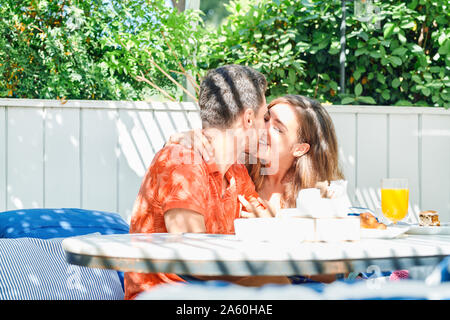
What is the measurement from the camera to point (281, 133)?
2.27 m

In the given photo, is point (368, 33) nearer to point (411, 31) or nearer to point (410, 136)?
point (411, 31)

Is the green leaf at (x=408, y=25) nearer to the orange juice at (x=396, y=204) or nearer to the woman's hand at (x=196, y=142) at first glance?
the orange juice at (x=396, y=204)

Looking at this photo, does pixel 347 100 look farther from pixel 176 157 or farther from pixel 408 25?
pixel 176 157

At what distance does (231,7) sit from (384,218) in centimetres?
204

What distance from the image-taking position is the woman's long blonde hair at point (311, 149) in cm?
229

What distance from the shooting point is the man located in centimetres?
137

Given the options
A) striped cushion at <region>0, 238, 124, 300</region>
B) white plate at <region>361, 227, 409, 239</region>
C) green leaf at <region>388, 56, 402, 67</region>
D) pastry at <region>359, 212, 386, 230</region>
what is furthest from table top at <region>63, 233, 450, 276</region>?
green leaf at <region>388, 56, 402, 67</region>

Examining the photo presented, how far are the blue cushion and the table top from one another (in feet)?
3.90

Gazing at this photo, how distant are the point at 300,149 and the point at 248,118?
2.09ft

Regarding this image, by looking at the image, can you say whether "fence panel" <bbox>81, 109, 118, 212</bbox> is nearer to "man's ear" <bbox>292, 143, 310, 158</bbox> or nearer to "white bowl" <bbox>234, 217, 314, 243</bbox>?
"man's ear" <bbox>292, 143, 310, 158</bbox>

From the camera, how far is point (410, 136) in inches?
131
